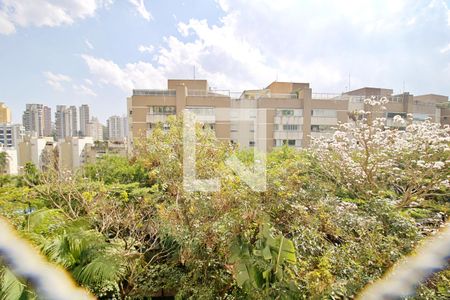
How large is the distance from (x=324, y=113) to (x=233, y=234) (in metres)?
14.5

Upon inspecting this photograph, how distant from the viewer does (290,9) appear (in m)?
3.13

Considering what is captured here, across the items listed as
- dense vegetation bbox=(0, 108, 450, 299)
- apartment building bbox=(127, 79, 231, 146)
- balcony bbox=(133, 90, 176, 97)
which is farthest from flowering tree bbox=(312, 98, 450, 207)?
balcony bbox=(133, 90, 176, 97)

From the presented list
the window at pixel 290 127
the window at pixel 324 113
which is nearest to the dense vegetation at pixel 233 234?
the window at pixel 290 127

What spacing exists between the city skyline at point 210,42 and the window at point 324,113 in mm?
11155

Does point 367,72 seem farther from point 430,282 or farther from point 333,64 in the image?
point 430,282

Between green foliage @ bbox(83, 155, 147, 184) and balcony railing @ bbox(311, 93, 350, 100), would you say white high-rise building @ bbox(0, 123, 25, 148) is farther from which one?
balcony railing @ bbox(311, 93, 350, 100)

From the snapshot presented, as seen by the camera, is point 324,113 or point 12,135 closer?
point 12,135

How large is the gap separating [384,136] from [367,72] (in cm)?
123

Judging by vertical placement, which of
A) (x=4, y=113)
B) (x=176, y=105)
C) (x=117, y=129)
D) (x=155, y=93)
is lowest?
(x=4, y=113)

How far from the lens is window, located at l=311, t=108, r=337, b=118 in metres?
15.0

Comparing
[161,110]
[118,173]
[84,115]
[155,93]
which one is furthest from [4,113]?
[155,93]

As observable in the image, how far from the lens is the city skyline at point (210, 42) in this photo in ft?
9.93

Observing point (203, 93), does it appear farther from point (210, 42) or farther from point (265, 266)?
point (265, 266)

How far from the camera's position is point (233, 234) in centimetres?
228
